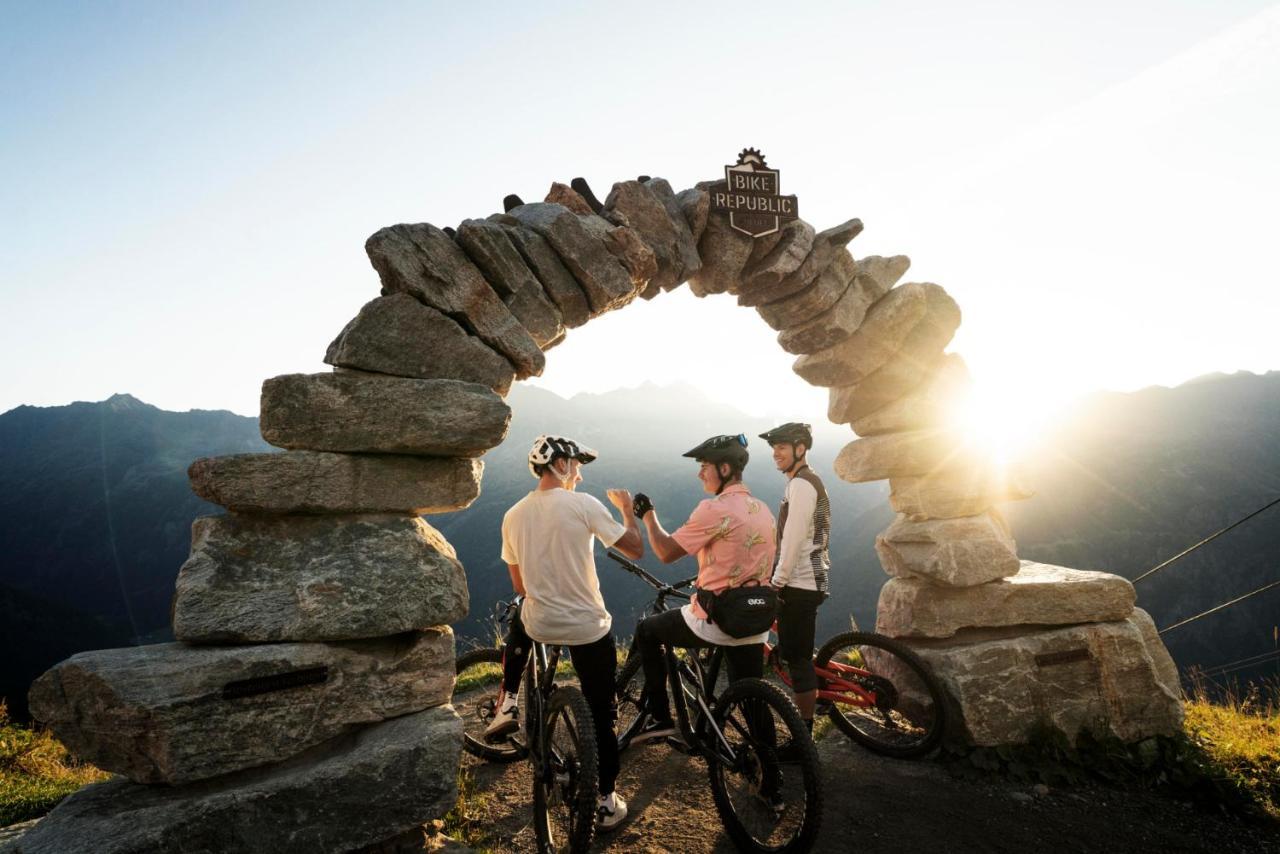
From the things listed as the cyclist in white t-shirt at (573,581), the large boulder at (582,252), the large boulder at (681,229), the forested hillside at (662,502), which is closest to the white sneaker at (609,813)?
the cyclist in white t-shirt at (573,581)

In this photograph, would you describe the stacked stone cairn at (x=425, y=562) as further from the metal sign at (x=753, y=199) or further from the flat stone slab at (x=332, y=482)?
the metal sign at (x=753, y=199)

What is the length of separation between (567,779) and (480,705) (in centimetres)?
243

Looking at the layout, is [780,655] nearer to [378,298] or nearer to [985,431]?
[985,431]

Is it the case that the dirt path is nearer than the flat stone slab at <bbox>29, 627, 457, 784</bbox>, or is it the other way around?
the flat stone slab at <bbox>29, 627, 457, 784</bbox>

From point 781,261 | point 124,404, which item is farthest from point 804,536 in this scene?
point 124,404

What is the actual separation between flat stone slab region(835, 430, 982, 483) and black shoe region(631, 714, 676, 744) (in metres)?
3.67

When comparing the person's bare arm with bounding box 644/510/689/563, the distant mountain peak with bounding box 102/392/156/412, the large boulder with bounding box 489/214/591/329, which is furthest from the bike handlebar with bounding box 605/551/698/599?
the distant mountain peak with bounding box 102/392/156/412

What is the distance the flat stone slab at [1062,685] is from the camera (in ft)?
18.5

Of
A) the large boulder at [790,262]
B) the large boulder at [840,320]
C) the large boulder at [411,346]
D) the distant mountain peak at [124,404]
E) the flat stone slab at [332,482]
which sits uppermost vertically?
the distant mountain peak at [124,404]

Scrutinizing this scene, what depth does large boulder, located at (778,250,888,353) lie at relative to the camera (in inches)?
284

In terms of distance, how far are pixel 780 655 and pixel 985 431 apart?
12.3ft

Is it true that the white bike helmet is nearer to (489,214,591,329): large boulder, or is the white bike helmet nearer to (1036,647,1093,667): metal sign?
(489,214,591,329): large boulder

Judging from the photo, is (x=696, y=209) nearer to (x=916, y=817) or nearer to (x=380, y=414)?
(x=380, y=414)

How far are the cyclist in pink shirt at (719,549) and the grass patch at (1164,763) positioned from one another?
2790mm
